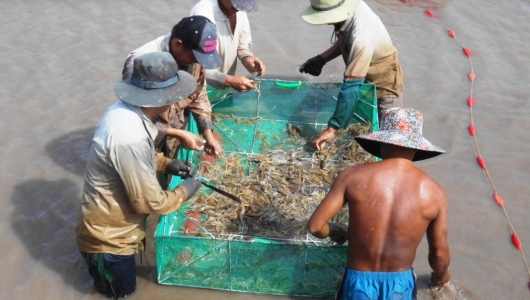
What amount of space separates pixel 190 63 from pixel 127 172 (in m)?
1.28

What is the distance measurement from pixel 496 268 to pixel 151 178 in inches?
133

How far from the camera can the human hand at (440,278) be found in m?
4.23

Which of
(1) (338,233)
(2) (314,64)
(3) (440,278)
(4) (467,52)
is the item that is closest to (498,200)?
(3) (440,278)

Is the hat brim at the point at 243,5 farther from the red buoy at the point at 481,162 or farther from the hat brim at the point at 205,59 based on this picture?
the red buoy at the point at 481,162

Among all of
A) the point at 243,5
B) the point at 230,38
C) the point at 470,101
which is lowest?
the point at 470,101

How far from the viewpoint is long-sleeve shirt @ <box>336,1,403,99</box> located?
4.96 m

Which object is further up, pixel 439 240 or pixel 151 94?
pixel 151 94

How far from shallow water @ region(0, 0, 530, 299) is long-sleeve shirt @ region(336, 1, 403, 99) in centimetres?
133

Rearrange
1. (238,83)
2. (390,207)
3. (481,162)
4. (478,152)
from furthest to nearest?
(478,152) < (481,162) < (238,83) < (390,207)

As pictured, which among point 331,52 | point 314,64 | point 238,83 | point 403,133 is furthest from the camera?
point 314,64

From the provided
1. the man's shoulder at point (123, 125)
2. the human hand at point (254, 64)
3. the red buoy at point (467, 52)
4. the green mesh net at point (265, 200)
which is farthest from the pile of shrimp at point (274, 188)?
the red buoy at point (467, 52)

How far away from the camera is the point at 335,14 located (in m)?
4.90

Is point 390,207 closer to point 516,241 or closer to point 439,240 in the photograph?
point 439,240

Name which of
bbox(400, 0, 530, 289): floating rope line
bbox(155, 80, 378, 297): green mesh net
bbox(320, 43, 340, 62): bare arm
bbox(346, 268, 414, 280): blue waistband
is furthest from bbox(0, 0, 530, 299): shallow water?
bbox(320, 43, 340, 62): bare arm
